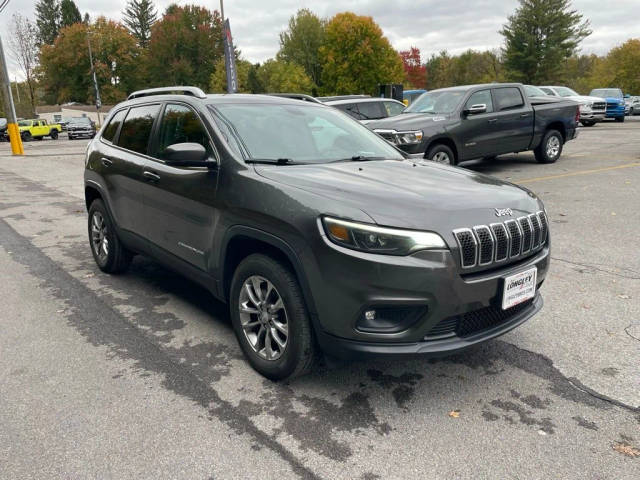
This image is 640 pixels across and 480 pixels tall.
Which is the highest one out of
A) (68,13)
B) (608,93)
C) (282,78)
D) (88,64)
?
(68,13)

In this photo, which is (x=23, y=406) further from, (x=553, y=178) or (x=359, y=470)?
(x=553, y=178)

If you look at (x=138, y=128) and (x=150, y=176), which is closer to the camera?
(x=150, y=176)

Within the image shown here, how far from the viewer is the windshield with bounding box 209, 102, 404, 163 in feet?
11.9

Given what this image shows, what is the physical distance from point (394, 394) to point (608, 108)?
31293mm

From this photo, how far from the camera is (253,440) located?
2.68 m

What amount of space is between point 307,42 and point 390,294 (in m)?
75.4

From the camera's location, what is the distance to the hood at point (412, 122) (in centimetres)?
986

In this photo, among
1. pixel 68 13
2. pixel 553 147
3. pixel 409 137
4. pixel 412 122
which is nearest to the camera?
pixel 409 137

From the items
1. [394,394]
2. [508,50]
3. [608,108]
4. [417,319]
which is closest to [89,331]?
[394,394]

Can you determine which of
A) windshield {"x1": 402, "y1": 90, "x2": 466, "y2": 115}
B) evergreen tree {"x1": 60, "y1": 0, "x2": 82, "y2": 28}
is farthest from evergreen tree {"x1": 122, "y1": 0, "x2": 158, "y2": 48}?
windshield {"x1": 402, "y1": 90, "x2": 466, "y2": 115}

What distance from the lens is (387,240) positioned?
2.67m

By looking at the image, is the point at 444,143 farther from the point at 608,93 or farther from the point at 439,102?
the point at 608,93

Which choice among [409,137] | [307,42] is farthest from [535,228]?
[307,42]

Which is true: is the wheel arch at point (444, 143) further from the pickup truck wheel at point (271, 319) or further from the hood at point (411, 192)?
the pickup truck wheel at point (271, 319)
